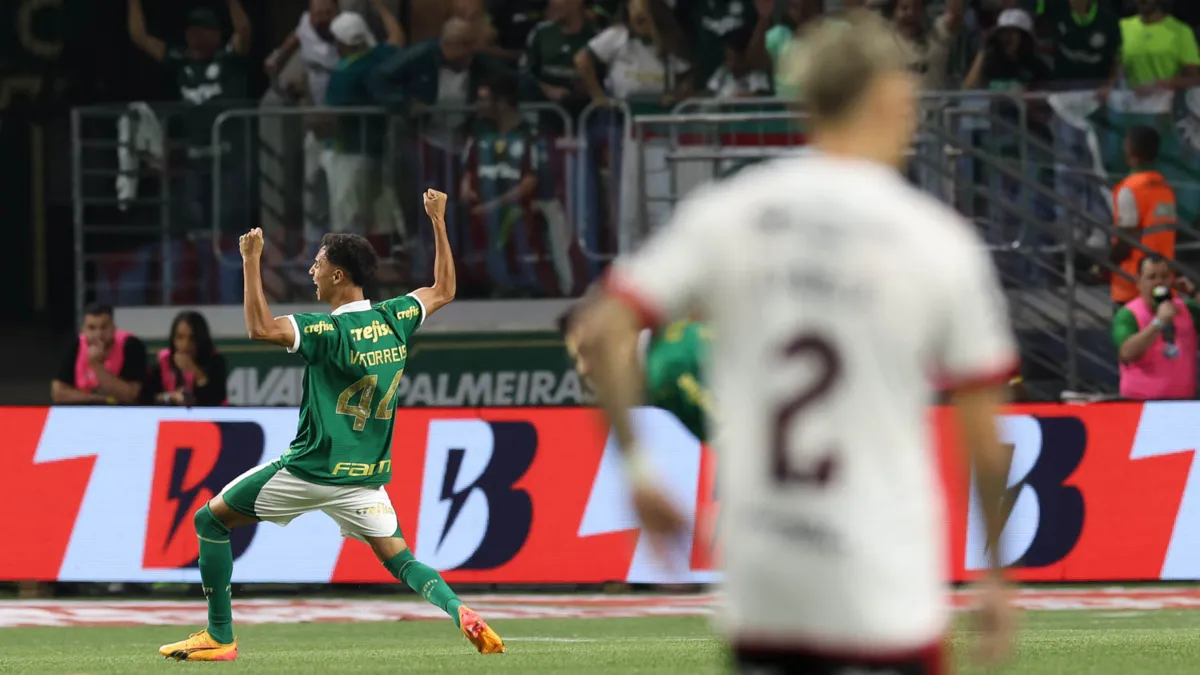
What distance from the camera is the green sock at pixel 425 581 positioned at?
9523 millimetres

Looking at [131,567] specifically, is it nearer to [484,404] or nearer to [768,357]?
[484,404]

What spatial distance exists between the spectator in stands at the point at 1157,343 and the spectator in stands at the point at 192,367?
647 centimetres

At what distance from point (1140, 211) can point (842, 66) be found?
1316cm

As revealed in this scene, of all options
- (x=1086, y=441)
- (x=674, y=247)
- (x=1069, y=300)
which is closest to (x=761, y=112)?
(x=1069, y=300)

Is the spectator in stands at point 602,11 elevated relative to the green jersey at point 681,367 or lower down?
elevated

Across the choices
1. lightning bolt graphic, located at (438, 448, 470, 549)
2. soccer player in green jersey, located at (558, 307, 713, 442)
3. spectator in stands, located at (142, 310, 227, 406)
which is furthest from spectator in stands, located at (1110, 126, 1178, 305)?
spectator in stands, located at (142, 310, 227, 406)

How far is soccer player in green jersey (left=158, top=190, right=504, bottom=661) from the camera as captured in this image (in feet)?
31.2

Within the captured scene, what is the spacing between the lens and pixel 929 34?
1670 centimetres

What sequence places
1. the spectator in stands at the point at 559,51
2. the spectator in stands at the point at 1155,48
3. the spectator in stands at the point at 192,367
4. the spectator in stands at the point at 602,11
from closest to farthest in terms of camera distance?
the spectator in stands at the point at 192,367 → the spectator in stands at the point at 1155,48 → the spectator in stands at the point at 559,51 → the spectator in stands at the point at 602,11

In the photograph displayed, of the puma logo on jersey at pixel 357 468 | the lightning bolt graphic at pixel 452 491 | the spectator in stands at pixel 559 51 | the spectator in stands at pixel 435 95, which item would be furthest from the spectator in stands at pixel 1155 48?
the puma logo on jersey at pixel 357 468

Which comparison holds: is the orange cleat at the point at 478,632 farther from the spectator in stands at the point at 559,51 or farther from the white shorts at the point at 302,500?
the spectator in stands at the point at 559,51

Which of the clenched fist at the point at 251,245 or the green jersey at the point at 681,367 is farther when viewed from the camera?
the green jersey at the point at 681,367

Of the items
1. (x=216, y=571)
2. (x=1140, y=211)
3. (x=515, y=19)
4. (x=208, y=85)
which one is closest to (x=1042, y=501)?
(x=1140, y=211)

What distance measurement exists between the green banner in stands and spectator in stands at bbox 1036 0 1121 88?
4712 millimetres
